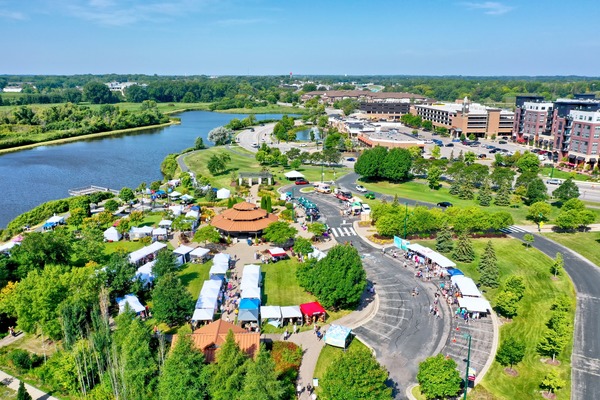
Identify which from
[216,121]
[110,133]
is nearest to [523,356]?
[110,133]

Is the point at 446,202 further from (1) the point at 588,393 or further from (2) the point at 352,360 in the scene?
(2) the point at 352,360

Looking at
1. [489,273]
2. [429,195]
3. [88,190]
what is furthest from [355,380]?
[88,190]

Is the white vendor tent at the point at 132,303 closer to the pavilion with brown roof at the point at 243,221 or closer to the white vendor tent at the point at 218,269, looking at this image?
the white vendor tent at the point at 218,269

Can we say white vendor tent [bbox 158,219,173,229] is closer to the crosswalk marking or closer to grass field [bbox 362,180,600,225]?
grass field [bbox 362,180,600,225]

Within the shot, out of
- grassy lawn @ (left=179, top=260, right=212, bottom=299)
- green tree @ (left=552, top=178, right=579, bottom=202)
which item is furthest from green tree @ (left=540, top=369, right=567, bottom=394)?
green tree @ (left=552, top=178, right=579, bottom=202)

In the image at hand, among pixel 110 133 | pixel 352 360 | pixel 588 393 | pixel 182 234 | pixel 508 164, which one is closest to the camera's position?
pixel 352 360

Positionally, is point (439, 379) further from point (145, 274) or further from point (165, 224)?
point (165, 224)
